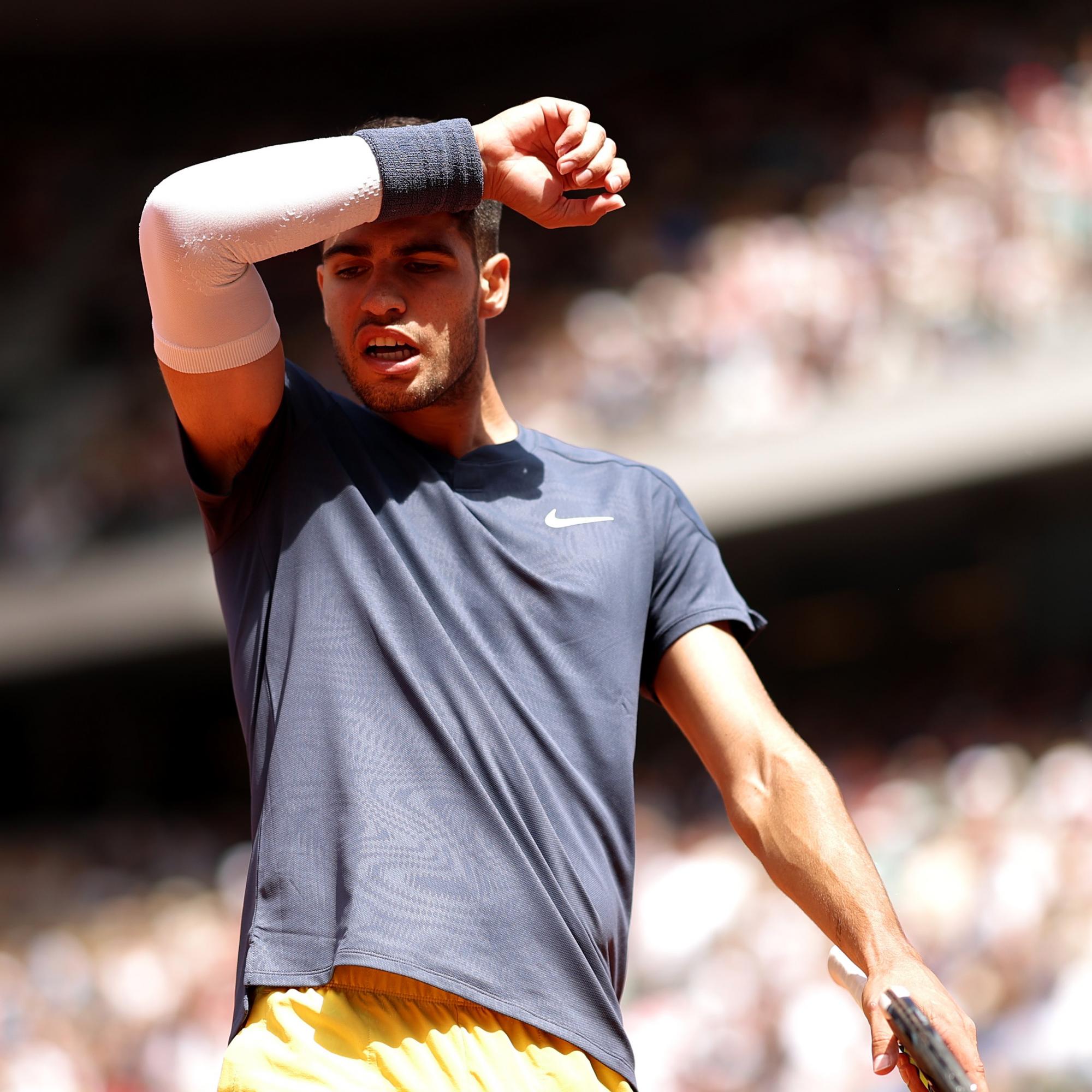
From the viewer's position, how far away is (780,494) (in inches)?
330

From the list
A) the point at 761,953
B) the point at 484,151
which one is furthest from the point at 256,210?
the point at 761,953

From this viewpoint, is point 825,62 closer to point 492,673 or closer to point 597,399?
point 597,399

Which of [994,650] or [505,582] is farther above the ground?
[505,582]

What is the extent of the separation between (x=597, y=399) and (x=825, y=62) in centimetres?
358

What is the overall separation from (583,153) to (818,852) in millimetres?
948

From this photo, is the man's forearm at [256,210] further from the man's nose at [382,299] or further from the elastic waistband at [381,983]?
the elastic waistband at [381,983]

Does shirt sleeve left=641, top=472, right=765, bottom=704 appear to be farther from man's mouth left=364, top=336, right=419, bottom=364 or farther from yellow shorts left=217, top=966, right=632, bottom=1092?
yellow shorts left=217, top=966, right=632, bottom=1092

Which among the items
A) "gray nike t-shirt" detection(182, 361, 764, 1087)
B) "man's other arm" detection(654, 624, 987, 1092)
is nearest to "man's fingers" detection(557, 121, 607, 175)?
"gray nike t-shirt" detection(182, 361, 764, 1087)

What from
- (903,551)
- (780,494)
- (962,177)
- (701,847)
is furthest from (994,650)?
(701,847)

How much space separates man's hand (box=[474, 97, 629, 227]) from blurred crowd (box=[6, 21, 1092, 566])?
6.18 m

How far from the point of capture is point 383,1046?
1786mm

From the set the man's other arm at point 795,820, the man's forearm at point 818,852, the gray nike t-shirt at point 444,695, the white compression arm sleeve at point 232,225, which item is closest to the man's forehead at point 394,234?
the white compression arm sleeve at point 232,225

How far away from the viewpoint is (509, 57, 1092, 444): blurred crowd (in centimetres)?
786

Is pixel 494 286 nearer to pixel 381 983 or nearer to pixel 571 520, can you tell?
pixel 571 520
